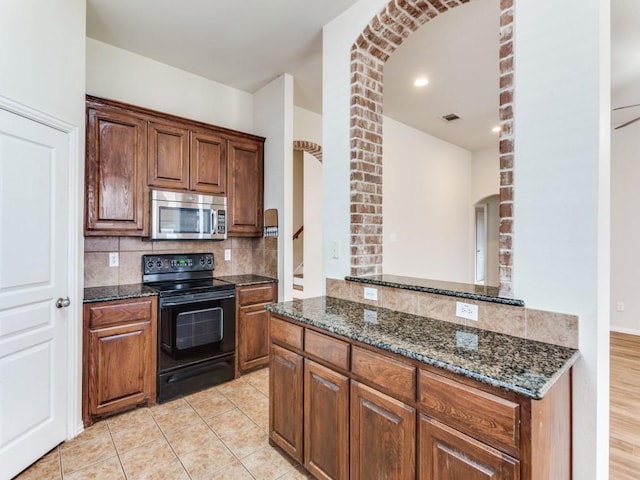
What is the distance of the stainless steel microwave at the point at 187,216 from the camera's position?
2912mm

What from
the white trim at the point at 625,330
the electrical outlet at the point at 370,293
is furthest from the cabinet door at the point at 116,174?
the white trim at the point at 625,330

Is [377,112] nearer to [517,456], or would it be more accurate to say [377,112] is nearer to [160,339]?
[517,456]

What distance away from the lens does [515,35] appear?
156cm

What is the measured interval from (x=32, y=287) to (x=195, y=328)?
3.86 ft

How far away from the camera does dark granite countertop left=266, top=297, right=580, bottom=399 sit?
1092 mm

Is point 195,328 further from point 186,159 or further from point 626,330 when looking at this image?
point 626,330

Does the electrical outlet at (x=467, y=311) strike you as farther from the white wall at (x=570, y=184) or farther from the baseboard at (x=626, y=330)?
the baseboard at (x=626, y=330)

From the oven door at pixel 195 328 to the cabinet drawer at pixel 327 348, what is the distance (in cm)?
141

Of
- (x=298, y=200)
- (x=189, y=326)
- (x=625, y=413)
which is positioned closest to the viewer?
(x=625, y=413)

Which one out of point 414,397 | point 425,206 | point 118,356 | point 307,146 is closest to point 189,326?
point 118,356

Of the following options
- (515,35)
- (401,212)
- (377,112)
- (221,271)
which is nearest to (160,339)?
(221,271)

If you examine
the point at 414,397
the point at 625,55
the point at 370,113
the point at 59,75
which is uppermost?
the point at 625,55

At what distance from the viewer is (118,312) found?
2.48 m

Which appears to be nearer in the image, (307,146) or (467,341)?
(467,341)
